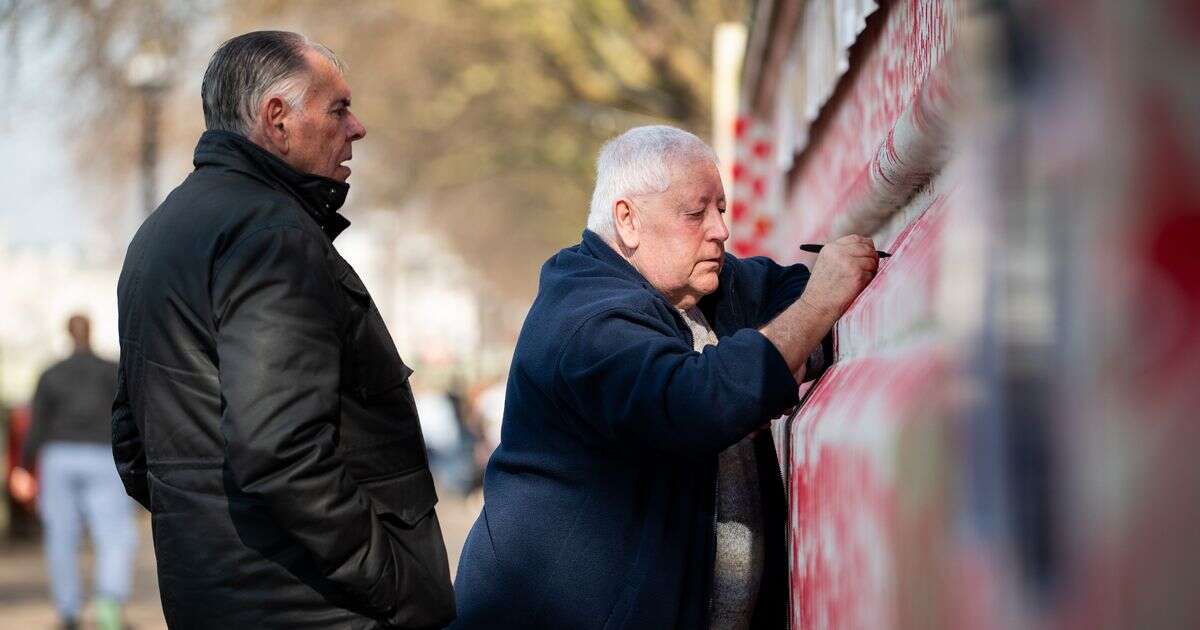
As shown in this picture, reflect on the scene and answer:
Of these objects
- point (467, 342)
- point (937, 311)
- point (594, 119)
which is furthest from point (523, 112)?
point (467, 342)

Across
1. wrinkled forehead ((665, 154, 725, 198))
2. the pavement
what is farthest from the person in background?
wrinkled forehead ((665, 154, 725, 198))

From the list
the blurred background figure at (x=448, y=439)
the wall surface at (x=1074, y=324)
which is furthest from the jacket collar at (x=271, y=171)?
the blurred background figure at (x=448, y=439)

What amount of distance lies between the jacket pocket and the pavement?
19.8 feet

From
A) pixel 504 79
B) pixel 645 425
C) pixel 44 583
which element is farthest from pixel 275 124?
pixel 504 79

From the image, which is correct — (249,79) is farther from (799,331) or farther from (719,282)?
(799,331)

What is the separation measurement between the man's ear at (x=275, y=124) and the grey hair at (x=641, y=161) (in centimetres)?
54

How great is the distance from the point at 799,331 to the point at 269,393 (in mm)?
783

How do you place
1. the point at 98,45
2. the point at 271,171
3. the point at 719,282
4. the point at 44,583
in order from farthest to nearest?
the point at 98,45 < the point at 44,583 < the point at 719,282 < the point at 271,171

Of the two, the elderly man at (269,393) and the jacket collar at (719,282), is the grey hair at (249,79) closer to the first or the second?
the elderly man at (269,393)

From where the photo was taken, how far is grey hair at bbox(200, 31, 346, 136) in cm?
265

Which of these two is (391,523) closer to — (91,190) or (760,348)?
(760,348)

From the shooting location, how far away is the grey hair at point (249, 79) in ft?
8.68

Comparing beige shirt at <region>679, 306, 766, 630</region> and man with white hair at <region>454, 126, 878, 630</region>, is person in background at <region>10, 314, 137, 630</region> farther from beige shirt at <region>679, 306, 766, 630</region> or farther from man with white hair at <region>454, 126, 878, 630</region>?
beige shirt at <region>679, 306, 766, 630</region>

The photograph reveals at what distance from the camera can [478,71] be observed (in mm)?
19625
